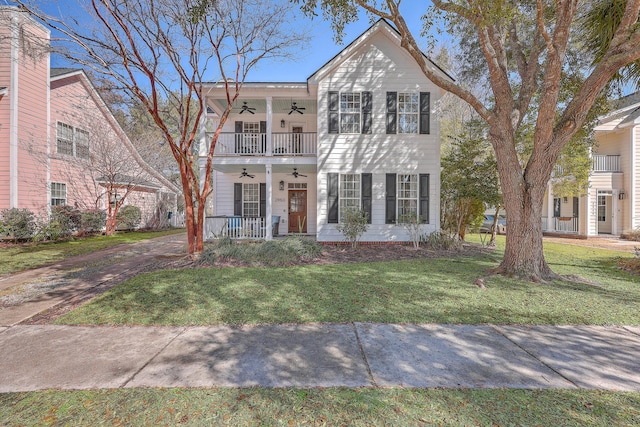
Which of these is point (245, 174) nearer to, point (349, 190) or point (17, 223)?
point (349, 190)

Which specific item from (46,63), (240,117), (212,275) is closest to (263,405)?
(212,275)

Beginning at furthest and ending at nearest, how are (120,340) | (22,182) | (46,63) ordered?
1. (46,63)
2. (22,182)
3. (120,340)

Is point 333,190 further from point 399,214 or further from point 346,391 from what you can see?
point 346,391

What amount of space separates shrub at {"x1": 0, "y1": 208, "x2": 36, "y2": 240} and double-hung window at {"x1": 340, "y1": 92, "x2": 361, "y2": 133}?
13.8 meters

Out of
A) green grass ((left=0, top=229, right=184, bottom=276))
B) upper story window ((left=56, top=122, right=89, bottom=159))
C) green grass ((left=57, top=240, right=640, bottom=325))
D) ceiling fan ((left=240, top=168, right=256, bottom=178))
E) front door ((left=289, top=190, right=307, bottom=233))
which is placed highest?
upper story window ((left=56, top=122, right=89, bottom=159))

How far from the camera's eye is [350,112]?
1145 centimetres

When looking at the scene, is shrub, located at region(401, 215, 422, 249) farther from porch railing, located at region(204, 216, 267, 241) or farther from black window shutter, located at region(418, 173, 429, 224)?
porch railing, located at region(204, 216, 267, 241)

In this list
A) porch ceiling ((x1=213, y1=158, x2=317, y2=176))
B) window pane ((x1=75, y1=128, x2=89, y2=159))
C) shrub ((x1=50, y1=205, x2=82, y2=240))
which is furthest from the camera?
window pane ((x1=75, y1=128, x2=89, y2=159))

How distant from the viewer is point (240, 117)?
45.2 feet

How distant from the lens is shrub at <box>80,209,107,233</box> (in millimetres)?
14260

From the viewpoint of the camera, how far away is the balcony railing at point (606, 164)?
16922 millimetres

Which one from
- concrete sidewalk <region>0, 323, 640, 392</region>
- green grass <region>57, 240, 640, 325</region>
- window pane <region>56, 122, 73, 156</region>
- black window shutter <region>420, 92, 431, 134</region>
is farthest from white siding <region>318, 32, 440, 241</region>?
window pane <region>56, 122, 73, 156</region>

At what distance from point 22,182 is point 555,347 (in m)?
18.8

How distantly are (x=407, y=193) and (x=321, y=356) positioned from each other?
30.8 feet
